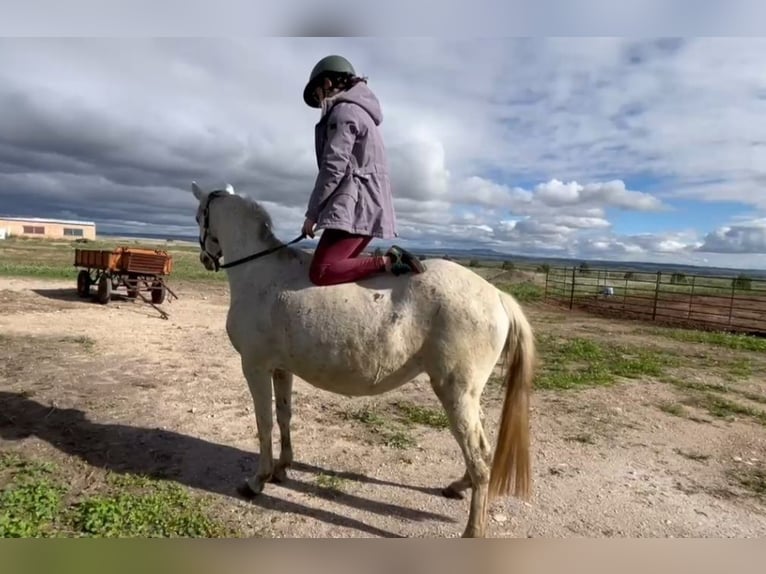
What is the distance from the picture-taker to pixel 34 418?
4945 mm

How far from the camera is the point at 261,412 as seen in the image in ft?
12.5

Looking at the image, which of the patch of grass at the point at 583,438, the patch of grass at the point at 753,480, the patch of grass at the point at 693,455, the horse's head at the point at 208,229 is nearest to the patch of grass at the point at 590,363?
the patch of grass at the point at 583,438

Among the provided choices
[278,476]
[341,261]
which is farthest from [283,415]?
[341,261]

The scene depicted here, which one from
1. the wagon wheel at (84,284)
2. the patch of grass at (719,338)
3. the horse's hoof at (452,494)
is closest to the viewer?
the horse's hoof at (452,494)

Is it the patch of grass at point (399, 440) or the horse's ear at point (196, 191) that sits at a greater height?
the horse's ear at point (196, 191)

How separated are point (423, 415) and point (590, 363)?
477 centimetres

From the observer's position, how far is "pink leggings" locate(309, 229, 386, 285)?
11.3ft

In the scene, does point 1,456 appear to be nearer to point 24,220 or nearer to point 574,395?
point 574,395

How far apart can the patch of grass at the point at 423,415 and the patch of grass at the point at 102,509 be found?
267 cm

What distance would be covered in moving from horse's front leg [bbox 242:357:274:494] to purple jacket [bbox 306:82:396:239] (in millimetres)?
1337

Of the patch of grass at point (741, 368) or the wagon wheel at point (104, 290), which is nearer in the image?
the patch of grass at point (741, 368)

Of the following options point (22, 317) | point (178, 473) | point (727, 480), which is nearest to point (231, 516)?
point (178, 473)

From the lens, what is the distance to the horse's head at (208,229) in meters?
4.26

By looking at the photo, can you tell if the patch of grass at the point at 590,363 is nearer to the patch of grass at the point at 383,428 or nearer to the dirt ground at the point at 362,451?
the dirt ground at the point at 362,451
